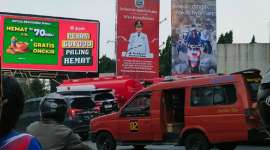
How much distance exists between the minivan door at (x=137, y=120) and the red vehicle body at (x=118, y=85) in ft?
47.4

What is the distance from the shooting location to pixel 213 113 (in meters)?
9.10

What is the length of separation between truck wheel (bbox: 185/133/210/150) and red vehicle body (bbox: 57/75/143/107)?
1597 cm

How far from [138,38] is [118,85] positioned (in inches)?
544

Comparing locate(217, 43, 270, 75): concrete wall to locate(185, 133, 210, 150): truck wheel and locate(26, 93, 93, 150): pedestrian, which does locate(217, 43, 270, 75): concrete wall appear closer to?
locate(185, 133, 210, 150): truck wheel

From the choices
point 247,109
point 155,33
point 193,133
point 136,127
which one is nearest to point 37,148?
point 247,109

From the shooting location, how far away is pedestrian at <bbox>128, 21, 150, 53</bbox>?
3859 centimetres

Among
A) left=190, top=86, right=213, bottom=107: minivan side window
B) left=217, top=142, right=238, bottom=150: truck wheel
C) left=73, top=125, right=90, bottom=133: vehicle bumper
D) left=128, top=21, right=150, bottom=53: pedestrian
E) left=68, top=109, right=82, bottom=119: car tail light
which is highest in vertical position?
left=128, top=21, right=150, bottom=53: pedestrian

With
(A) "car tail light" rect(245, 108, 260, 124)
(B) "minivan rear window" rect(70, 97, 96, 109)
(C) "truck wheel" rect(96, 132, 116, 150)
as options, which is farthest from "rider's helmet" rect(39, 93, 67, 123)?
(B) "minivan rear window" rect(70, 97, 96, 109)

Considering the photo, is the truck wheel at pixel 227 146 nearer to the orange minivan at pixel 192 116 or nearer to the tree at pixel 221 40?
the orange minivan at pixel 192 116

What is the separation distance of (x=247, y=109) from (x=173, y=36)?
93.6 ft

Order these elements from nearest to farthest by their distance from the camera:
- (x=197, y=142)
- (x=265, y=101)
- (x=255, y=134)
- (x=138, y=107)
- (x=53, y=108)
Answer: (x=53, y=108)
(x=265, y=101)
(x=255, y=134)
(x=197, y=142)
(x=138, y=107)

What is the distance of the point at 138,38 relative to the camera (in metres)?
39.0

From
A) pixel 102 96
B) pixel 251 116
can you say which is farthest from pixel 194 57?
pixel 251 116

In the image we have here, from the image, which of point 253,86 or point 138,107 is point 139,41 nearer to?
point 138,107
